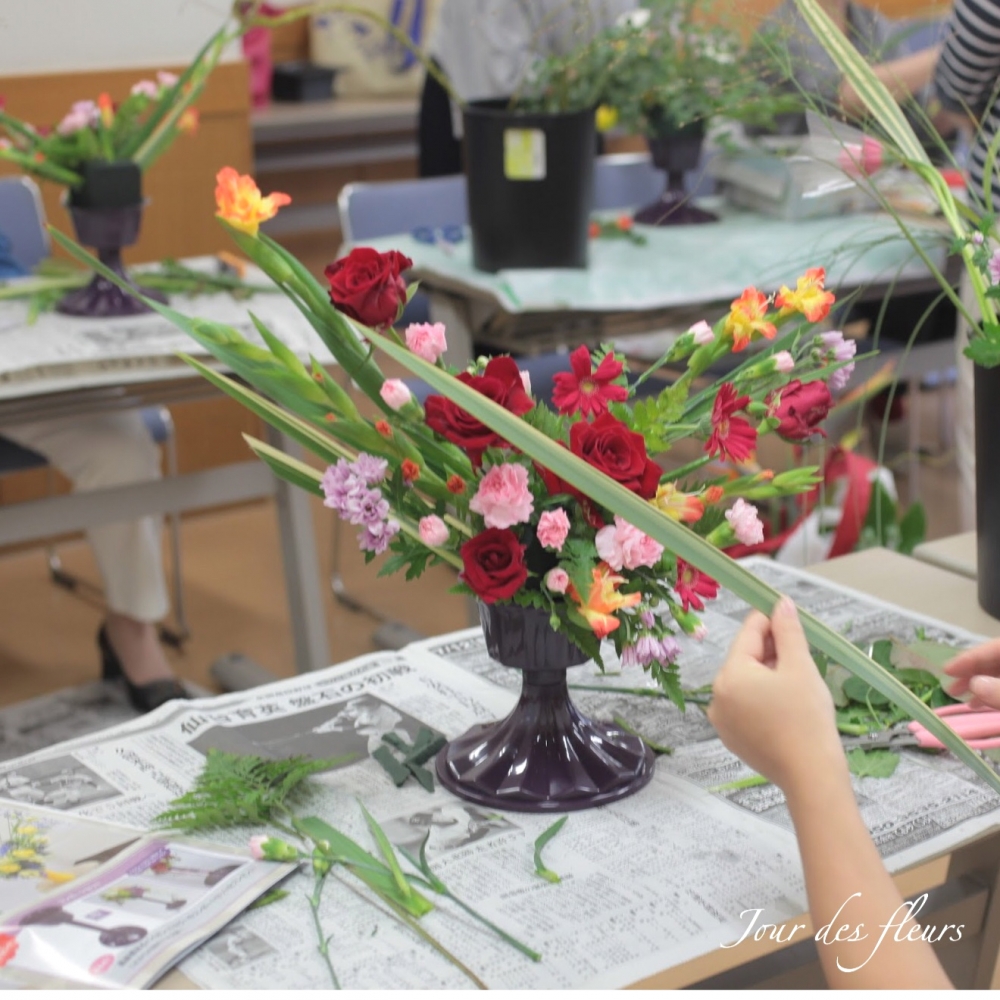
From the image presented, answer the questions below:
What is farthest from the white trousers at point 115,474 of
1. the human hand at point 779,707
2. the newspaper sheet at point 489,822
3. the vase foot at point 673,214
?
the human hand at point 779,707

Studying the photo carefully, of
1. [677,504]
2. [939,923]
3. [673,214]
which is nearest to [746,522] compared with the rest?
[677,504]

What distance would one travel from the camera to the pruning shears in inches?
41.4

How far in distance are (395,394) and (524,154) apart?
4.79 ft

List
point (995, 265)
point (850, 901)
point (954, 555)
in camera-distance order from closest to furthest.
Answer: point (850, 901) < point (995, 265) < point (954, 555)

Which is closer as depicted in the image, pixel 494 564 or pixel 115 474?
pixel 494 564

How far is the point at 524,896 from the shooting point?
2.84 ft

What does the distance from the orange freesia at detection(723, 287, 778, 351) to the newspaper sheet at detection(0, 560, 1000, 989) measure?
0.32 m

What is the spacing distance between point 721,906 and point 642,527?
241mm

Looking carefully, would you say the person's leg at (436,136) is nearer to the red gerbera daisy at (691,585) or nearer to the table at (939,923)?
the table at (939,923)

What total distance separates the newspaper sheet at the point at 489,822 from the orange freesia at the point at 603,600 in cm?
16

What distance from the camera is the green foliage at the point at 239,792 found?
949mm

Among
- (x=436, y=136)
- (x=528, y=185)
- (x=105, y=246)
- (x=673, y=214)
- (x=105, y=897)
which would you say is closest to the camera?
(x=105, y=897)

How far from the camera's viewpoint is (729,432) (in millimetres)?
910

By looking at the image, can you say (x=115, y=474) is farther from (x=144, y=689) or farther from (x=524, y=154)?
(x=524, y=154)
